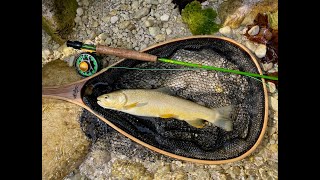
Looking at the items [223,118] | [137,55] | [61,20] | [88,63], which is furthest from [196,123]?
[61,20]

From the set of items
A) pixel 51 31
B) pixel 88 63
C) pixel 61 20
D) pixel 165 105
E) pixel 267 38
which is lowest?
pixel 165 105

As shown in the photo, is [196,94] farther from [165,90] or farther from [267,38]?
[267,38]

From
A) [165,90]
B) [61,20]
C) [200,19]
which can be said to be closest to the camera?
[165,90]

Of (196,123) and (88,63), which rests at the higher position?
(88,63)

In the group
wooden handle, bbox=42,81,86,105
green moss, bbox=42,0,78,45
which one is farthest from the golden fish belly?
green moss, bbox=42,0,78,45

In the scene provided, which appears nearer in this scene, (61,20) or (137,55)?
(137,55)

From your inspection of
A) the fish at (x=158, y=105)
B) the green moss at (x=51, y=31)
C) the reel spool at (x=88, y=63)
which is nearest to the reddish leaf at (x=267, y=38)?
the fish at (x=158, y=105)

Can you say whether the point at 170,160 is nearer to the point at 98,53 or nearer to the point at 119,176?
the point at 119,176

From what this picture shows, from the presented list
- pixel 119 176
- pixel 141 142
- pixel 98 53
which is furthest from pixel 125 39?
pixel 119 176
